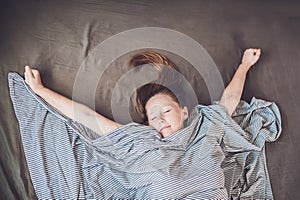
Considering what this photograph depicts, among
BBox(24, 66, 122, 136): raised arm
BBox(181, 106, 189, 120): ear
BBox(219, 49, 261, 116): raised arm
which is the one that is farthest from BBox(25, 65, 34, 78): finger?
BBox(219, 49, 261, 116): raised arm

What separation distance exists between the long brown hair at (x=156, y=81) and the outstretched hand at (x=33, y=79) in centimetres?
25

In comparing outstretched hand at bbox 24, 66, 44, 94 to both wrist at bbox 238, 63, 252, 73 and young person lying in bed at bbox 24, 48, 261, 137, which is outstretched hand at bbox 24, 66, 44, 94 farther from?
wrist at bbox 238, 63, 252, 73

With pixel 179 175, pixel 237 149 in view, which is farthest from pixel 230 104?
pixel 179 175

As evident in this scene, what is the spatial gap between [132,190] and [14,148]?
0.31 m

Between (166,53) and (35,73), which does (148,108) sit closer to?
(166,53)

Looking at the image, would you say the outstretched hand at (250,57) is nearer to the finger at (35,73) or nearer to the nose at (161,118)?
the nose at (161,118)

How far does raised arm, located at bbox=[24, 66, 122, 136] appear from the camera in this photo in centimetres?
116

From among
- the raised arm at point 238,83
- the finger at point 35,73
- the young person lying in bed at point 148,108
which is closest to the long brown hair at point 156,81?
the young person lying in bed at point 148,108

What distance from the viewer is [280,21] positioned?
→ 1.39 meters

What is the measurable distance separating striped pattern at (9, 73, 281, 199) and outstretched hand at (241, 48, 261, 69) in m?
0.20

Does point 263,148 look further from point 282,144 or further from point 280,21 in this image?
point 280,21

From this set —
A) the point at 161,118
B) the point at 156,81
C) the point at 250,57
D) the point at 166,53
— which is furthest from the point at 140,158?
the point at 250,57

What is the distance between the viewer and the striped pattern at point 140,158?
106 centimetres

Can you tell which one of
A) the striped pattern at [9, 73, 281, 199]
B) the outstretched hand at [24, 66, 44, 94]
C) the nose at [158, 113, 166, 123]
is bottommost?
the striped pattern at [9, 73, 281, 199]
